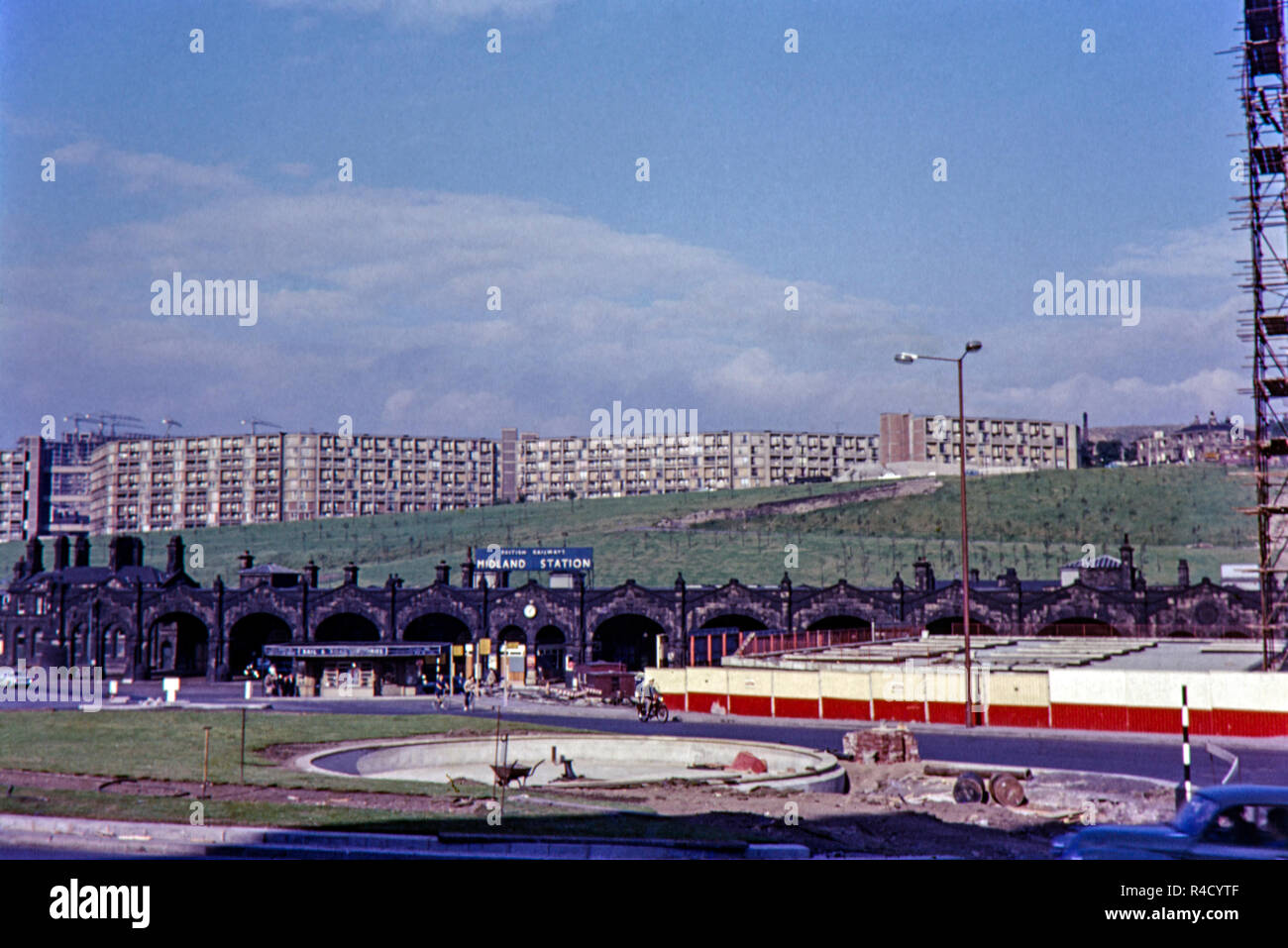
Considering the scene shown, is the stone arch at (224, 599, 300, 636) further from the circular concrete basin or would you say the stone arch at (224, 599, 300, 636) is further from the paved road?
the circular concrete basin

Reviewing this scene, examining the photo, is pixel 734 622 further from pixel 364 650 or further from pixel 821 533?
pixel 821 533

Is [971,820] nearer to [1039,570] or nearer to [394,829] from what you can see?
[394,829]

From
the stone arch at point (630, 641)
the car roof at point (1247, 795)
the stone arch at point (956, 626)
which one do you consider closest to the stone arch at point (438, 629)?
the stone arch at point (630, 641)

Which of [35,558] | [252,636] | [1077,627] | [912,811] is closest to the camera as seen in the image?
[912,811]

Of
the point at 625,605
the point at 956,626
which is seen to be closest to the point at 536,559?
the point at 625,605

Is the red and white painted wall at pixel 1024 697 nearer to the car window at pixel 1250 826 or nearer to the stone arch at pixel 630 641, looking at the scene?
the car window at pixel 1250 826
